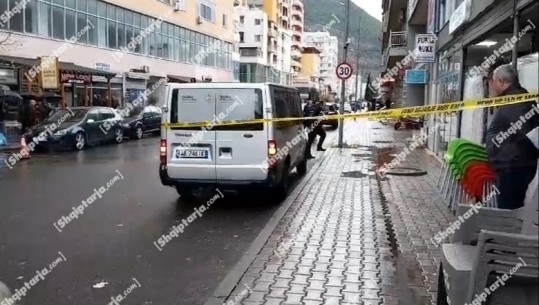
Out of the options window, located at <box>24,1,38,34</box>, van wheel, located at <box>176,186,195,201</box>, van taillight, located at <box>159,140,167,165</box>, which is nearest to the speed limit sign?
van wheel, located at <box>176,186,195,201</box>

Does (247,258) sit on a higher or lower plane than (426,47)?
lower

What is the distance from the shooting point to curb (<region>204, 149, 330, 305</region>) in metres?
5.02

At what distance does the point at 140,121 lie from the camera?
25.9 m

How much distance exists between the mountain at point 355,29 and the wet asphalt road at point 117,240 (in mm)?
14173

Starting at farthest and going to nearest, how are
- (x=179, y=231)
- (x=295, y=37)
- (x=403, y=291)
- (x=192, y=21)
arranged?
(x=295, y=37) → (x=192, y=21) → (x=179, y=231) → (x=403, y=291)

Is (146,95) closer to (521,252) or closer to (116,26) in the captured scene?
(116,26)

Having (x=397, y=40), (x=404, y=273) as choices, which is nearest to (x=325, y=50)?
(x=397, y=40)

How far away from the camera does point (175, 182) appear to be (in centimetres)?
925

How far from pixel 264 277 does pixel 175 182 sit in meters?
4.06

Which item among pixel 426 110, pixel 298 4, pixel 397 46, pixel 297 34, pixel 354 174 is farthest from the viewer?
pixel 298 4

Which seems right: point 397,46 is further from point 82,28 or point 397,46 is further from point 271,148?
point 271,148

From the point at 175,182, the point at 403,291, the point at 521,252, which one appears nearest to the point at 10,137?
the point at 175,182

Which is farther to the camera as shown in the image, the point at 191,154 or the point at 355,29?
the point at 355,29

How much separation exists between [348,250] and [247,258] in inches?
48.2
